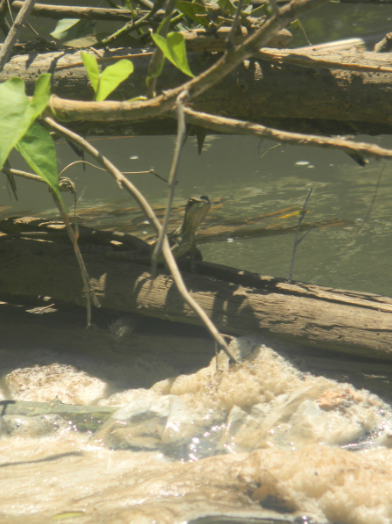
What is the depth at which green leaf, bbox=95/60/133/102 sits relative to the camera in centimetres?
111

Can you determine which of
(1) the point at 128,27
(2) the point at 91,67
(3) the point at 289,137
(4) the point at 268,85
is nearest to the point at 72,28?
(1) the point at 128,27

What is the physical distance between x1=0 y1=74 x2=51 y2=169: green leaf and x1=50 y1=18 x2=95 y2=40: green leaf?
144 centimetres

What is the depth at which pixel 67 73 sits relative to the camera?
6.33ft

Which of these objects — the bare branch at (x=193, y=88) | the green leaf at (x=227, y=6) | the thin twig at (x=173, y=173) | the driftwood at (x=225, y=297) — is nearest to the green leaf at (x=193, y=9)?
the green leaf at (x=227, y=6)

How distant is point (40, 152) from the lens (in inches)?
42.6

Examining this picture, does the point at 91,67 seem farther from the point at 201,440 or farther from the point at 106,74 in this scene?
the point at 201,440

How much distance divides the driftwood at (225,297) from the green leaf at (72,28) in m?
1.05

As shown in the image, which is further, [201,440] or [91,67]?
[201,440]

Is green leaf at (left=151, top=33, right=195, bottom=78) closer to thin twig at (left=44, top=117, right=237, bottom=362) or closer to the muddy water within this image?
thin twig at (left=44, top=117, right=237, bottom=362)

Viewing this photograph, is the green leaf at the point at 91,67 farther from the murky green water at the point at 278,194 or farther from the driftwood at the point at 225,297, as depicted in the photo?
the murky green water at the point at 278,194

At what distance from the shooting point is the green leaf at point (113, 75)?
1106 millimetres

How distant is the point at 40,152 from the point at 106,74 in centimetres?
25

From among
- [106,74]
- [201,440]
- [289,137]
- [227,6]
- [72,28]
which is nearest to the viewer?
[289,137]

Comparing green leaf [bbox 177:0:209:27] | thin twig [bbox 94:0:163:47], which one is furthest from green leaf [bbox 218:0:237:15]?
thin twig [bbox 94:0:163:47]
